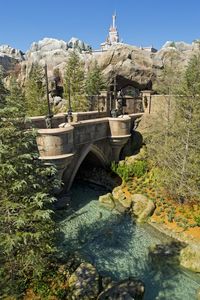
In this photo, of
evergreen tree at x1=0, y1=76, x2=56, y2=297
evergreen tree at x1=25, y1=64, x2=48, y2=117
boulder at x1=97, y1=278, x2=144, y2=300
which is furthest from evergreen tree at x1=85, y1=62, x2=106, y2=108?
boulder at x1=97, y1=278, x2=144, y2=300

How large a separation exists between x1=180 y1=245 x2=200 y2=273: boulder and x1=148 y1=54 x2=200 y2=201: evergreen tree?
4516 millimetres

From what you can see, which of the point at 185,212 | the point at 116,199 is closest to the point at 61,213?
the point at 116,199

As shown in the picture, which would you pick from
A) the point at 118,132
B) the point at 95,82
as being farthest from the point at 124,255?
the point at 95,82

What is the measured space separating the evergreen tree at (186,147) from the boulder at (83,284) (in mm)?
9128

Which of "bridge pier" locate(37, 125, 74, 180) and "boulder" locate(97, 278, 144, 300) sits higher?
"bridge pier" locate(37, 125, 74, 180)

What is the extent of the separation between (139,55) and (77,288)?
37612mm

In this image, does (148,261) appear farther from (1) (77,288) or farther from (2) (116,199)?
(2) (116,199)

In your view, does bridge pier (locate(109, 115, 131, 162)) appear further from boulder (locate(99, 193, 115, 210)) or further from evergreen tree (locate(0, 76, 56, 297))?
evergreen tree (locate(0, 76, 56, 297))

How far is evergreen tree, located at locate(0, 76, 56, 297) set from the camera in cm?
860

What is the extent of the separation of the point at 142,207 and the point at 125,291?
27.7 feet

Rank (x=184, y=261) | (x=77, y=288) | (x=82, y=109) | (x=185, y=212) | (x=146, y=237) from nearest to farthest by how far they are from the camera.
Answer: (x=77, y=288), (x=184, y=261), (x=146, y=237), (x=185, y=212), (x=82, y=109)

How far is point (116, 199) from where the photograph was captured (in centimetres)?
2080

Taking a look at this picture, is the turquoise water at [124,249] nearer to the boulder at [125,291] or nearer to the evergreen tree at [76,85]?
the boulder at [125,291]

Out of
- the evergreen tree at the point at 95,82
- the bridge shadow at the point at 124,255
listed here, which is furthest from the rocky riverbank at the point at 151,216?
the evergreen tree at the point at 95,82
